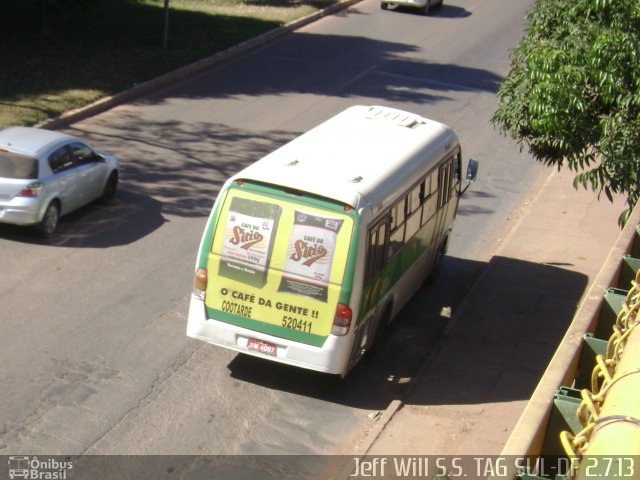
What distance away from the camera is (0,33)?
28.3 m

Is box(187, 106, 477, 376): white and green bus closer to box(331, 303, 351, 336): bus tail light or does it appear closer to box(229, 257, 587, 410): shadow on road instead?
box(331, 303, 351, 336): bus tail light

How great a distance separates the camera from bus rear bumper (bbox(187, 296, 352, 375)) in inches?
465

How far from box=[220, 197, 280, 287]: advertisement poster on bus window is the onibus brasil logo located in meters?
2.95

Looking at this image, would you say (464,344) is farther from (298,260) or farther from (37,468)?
(37,468)

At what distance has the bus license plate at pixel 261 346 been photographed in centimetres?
1198

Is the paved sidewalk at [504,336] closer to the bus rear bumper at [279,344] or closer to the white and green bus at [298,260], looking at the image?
the bus rear bumper at [279,344]

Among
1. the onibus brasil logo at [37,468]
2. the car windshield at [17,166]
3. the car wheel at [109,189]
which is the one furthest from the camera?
the car wheel at [109,189]

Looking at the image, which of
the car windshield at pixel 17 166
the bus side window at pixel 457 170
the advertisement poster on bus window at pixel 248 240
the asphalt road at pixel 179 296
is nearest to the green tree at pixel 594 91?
the advertisement poster on bus window at pixel 248 240

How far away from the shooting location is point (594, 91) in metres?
11.9

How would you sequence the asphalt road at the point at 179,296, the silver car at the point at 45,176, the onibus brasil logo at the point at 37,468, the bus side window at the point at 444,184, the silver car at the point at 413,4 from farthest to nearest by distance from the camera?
the silver car at the point at 413,4, the silver car at the point at 45,176, the bus side window at the point at 444,184, the asphalt road at the point at 179,296, the onibus brasil logo at the point at 37,468

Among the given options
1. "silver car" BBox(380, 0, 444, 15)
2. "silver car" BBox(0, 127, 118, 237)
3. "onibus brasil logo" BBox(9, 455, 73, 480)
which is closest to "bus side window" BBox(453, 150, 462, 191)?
"silver car" BBox(0, 127, 118, 237)

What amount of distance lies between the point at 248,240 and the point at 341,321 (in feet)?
4.77

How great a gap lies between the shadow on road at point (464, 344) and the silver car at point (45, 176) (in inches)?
187

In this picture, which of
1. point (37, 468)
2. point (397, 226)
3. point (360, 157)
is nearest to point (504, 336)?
point (397, 226)
